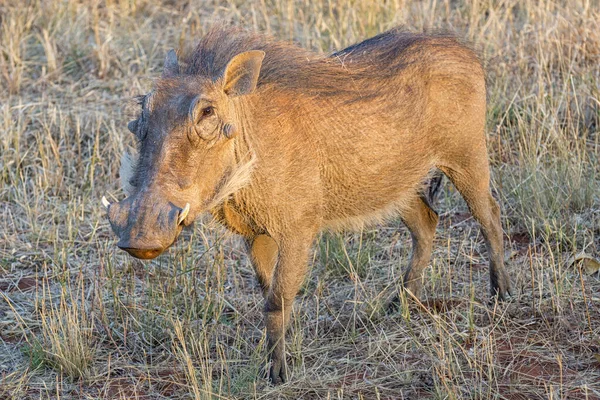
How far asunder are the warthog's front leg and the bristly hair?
25.3 inches

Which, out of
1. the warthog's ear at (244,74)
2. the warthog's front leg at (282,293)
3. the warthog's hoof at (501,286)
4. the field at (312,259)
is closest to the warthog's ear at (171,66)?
the warthog's ear at (244,74)

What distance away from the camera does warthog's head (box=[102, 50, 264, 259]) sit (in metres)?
3.01

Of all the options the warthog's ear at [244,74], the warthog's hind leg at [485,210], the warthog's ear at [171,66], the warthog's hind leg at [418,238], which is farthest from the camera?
the warthog's hind leg at [418,238]

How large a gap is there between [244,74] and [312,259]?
1.44 metres

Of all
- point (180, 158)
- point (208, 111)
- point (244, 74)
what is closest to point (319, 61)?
point (244, 74)

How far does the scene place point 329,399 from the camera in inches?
132

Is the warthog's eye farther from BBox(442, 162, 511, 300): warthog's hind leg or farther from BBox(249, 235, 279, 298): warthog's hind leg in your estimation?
BBox(442, 162, 511, 300): warthog's hind leg

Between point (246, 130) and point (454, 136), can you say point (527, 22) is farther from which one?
point (246, 130)

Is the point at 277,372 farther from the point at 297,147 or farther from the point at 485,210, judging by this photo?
the point at 485,210

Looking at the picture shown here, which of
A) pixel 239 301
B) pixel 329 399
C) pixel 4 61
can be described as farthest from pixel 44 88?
pixel 329 399

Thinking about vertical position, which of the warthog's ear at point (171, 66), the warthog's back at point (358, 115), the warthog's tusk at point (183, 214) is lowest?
the warthog's back at point (358, 115)

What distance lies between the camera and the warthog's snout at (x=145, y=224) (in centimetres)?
296

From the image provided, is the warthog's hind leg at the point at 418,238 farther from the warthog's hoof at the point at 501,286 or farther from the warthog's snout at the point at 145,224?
the warthog's snout at the point at 145,224

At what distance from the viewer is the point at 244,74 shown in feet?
11.2
